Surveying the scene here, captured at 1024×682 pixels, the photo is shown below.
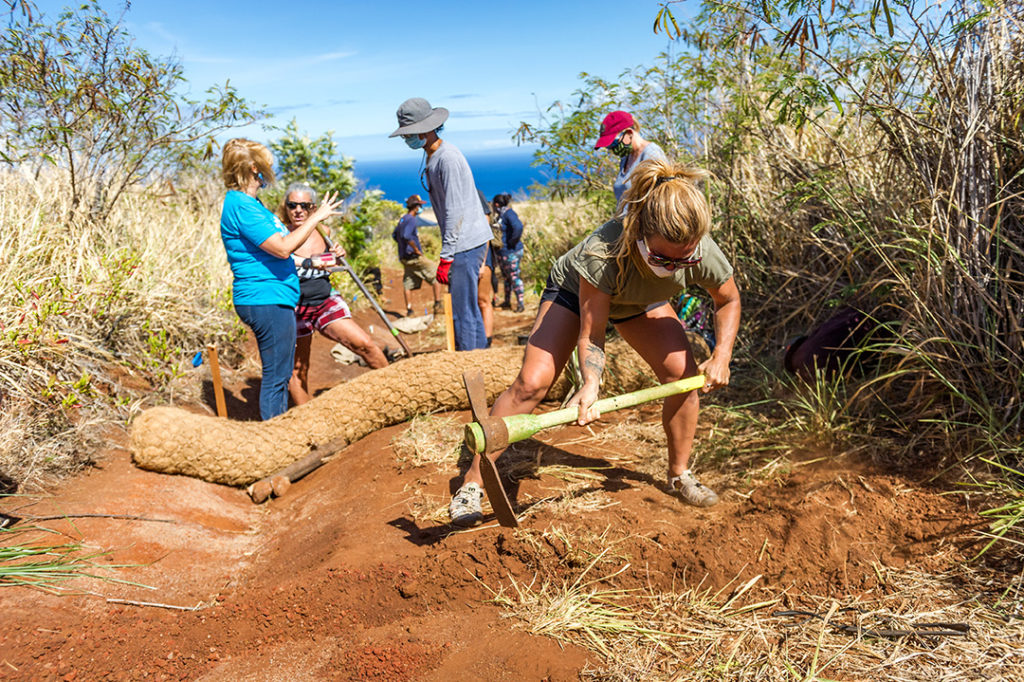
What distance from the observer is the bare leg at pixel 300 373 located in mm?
4672

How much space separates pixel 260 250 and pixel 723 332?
2.68 metres

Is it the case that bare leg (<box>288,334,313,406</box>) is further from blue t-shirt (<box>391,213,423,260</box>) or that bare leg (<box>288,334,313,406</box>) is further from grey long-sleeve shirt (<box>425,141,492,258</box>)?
blue t-shirt (<box>391,213,423,260</box>)

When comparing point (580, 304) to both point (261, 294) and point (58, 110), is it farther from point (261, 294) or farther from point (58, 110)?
point (58, 110)

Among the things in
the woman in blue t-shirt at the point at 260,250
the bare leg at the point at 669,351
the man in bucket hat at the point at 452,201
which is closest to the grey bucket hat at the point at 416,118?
the man in bucket hat at the point at 452,201

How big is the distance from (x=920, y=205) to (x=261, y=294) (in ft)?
12.2

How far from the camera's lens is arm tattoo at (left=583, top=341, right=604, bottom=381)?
8.41ft

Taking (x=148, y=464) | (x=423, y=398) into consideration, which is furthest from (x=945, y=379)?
(x=148, y=464)

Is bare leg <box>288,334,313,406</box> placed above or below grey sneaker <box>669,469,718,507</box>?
above

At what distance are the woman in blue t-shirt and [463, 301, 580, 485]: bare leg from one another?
5.67 ft

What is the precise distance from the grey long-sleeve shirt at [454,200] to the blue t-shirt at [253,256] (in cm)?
111

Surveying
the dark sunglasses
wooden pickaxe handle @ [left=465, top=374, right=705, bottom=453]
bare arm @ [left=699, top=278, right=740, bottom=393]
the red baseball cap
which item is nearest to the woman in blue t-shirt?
the red baseball cap

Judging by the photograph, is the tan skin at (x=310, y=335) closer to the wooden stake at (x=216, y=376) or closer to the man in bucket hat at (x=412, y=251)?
the wooden stake at (x=216, y=376)

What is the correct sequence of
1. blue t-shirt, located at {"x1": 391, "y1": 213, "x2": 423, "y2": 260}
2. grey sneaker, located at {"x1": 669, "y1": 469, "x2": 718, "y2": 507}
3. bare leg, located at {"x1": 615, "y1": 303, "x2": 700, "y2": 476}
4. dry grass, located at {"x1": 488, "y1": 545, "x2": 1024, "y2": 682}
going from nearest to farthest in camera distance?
dry grass, located at {"x1": 488, "y1": 545, "x2": 1024, "y2": 682}, bare leg, located at {"x1": 615, "y1": 303, "x2": 700, "y2": 476}, grey sneaker, located at {"x1": 669, "y1": 469, "x2": 718, "y2": 507}, blue t-shirt, located at {"x1": 391, "y1": 213, "x2": 423, "y2": 260}

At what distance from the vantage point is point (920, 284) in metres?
3.18
